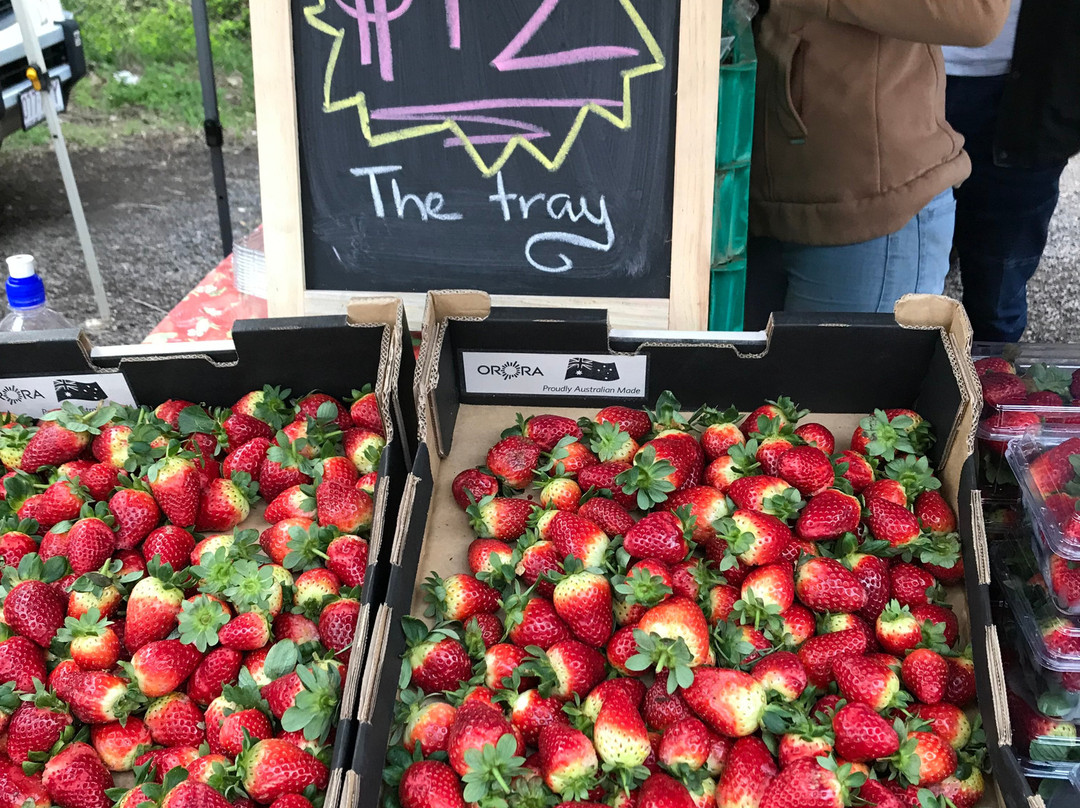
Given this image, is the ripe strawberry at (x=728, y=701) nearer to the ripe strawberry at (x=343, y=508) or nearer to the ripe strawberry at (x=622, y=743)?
the ripe strawberry at (x=622, y=743)

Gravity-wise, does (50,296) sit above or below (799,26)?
below

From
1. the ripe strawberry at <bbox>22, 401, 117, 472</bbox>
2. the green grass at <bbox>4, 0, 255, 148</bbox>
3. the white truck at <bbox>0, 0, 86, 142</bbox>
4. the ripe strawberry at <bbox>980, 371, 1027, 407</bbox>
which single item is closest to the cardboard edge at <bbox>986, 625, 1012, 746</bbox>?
the ripe strawberry at <bbox>980, 371, 1027, 407</bbox>

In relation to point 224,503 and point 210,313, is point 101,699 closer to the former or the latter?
point 224,503

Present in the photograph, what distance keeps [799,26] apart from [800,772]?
1403 millimetres

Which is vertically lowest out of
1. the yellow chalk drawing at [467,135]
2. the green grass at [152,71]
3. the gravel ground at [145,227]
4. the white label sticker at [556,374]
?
the gravel ground at [145,227]

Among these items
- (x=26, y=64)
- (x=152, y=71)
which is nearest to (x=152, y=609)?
(x=26, y=64)

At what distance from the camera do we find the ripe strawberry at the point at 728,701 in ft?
3.78

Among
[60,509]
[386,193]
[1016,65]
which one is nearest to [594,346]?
[386,193]

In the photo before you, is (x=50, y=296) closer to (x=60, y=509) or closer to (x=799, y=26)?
(x=60, y=509)

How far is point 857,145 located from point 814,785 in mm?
1289

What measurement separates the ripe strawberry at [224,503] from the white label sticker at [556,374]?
0.45 metres

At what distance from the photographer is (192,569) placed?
1350 mm

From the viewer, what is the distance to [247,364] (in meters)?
1.65

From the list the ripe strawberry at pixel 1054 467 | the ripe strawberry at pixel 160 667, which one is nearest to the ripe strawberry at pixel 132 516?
the ripe strawberry at pixel 160 667
